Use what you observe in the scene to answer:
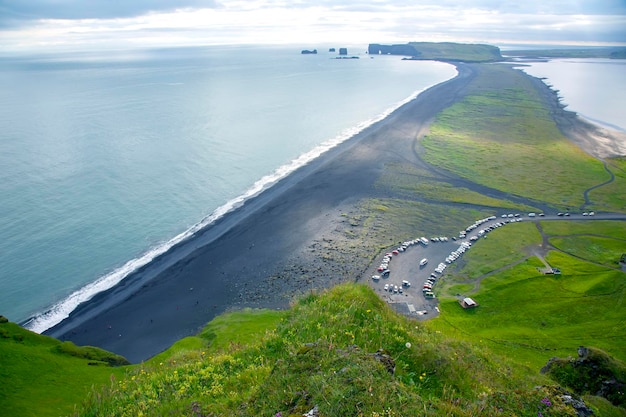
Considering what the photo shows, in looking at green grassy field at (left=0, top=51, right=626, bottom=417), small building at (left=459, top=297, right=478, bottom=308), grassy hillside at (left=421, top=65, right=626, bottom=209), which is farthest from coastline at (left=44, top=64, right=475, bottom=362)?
grassy hillside at (left=421, top=65, right=626, bottom=209)

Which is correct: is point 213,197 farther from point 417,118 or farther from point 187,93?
point 187,93

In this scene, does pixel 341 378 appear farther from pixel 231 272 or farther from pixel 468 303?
pixel 231 272

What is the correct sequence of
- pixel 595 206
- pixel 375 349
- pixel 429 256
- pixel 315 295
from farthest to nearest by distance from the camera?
pixel 595 206, pixel 429 256, pixel 315 295, pixel 375 349

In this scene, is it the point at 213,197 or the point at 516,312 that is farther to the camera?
the point at 213,197

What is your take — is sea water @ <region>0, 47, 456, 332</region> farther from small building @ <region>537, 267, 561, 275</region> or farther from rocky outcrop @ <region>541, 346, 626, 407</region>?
small building @ <region>537, 267, 561, 275</region>

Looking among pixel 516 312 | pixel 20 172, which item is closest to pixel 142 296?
pixel 516 312
